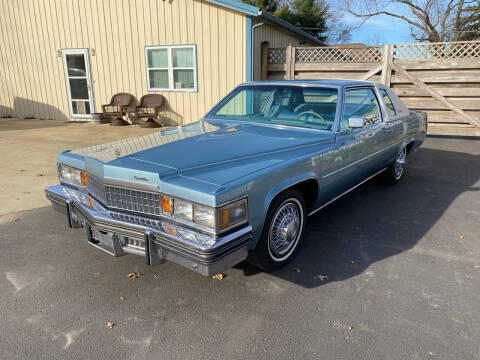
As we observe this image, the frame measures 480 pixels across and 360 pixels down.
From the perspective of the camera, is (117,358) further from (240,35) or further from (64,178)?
(240,35)

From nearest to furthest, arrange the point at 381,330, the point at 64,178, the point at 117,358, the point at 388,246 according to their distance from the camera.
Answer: the point at 117,358
the point at 381,330
the point at 64,178
the point at 388,246

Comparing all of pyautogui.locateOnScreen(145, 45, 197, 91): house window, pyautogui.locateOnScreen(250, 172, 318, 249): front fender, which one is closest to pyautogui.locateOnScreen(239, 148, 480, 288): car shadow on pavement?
pyautogui.locateOnScreen(250, 172, 318, 249): front fender

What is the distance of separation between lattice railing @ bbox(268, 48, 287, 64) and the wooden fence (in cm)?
17

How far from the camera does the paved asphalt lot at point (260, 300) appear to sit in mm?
2227

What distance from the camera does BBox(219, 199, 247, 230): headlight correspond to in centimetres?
226

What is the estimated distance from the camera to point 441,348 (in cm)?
221

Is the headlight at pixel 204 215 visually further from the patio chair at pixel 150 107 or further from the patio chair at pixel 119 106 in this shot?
the patio chair at pixel 119 106

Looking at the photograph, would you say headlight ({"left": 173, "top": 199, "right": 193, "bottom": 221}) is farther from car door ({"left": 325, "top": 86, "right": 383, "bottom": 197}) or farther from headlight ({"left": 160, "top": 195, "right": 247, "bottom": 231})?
car door ({"left": 325, "top": 86, "right": 383, "bottom": 197})

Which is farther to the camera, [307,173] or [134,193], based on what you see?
[307,173]

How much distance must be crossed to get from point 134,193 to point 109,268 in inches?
39.2

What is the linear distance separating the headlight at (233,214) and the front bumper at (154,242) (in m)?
0.08

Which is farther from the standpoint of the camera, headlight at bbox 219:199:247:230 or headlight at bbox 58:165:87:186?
headlight at bbox 58:165:87:186

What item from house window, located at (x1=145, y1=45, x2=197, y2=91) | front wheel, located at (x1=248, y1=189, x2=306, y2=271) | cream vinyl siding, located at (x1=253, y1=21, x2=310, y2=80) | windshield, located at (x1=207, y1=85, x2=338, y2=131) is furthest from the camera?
house window, located at (x1=145, y1=45, x2=197, y2=91)

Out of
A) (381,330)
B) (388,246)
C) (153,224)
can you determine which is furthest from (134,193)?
(388,246)
